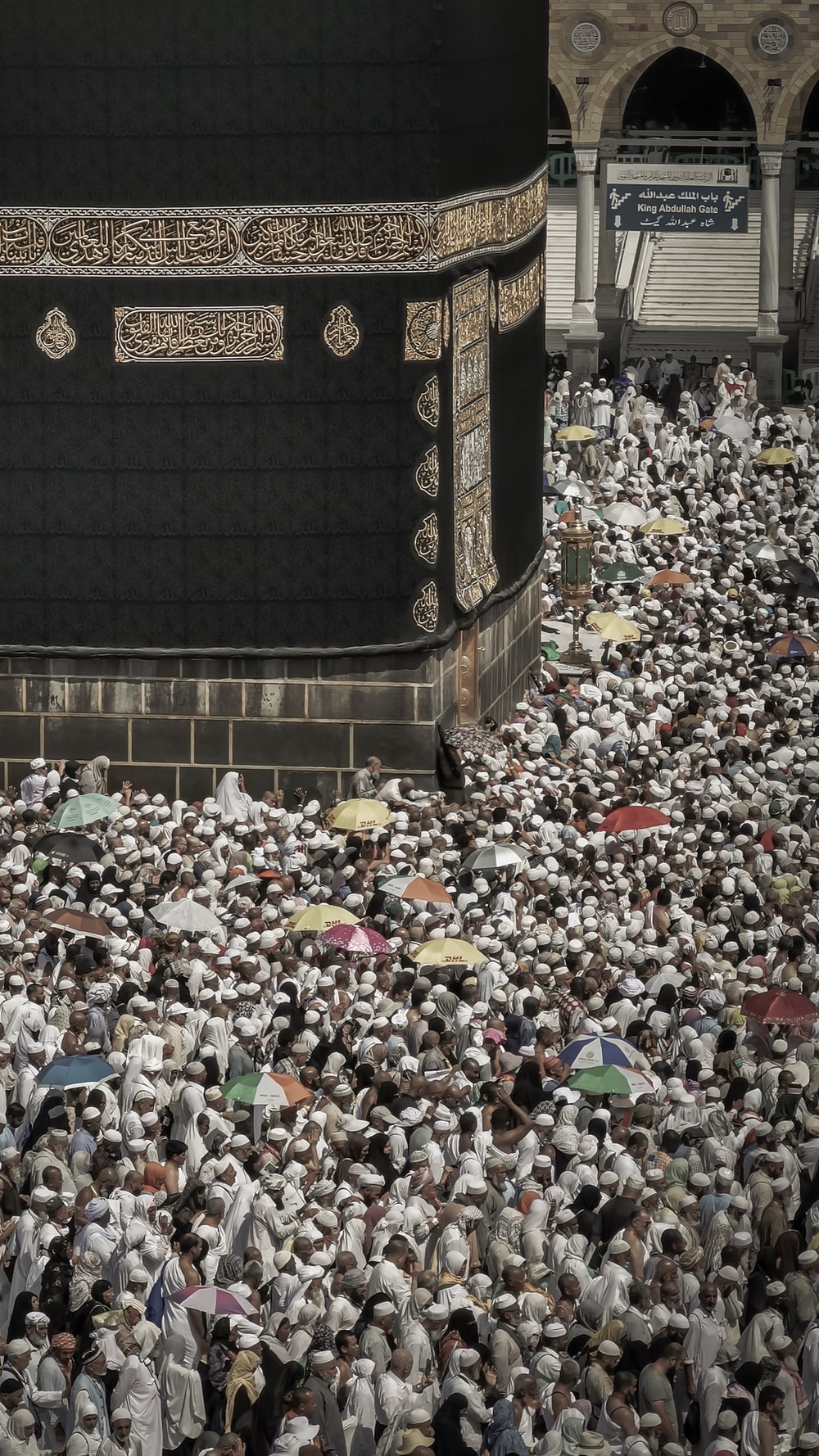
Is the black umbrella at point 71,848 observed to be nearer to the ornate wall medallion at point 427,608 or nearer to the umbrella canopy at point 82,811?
the umbrella canopy at point 82,811

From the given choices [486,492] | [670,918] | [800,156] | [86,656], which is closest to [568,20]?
[800,156]

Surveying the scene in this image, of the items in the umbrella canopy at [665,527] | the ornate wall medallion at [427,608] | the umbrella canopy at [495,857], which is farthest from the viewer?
the umbrella canopy at [665,527]

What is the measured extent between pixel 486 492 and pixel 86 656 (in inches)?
166

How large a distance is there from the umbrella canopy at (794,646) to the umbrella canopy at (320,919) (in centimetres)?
871

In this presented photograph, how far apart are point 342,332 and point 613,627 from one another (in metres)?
4.83

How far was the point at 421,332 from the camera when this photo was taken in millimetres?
22516

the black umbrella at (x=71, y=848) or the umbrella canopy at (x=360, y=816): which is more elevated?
the black umbrella at (x=71, y=848)

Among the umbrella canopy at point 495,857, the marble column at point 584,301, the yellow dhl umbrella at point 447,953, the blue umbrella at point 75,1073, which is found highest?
the blue umbrella at point 75,1073

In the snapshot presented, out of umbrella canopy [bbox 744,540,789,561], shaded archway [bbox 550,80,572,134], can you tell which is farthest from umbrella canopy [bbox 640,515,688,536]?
shaded archway [bbox 550,80,572,134]

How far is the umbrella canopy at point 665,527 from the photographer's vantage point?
29.9 meters

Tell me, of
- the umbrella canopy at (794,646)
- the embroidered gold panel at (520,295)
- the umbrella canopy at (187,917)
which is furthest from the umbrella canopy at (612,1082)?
the embroidered gold panel at (520,295)

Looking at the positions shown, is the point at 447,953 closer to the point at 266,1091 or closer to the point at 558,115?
the point at 266,1091

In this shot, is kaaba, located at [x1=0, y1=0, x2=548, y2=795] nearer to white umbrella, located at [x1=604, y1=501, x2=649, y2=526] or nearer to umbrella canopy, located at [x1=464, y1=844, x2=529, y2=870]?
umbrella canopy, located at [x1=464, y1=844, x2=529, y2=870]

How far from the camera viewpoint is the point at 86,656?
23.1m
